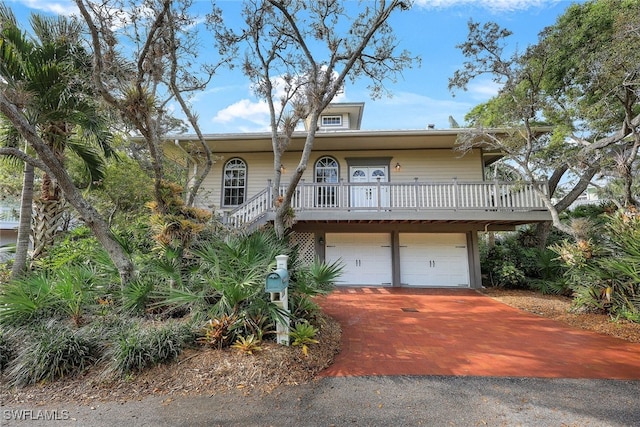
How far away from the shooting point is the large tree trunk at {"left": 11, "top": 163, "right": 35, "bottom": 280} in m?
5.32

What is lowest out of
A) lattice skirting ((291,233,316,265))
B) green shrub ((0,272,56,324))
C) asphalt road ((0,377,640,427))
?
asphalt road ((0,377,640,427))

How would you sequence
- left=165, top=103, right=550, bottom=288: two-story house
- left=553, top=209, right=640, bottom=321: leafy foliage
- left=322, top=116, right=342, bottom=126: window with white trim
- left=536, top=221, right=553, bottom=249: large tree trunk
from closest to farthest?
left=553, top=209, right=640, bottom=321: leafy foliage
left=165, top=103, right=550, bottom=288: two-story house
left=536, top=221, right=553, bottom=249: large tree trunk
left=322, top=116, right=342, bottom=126: window with white trim

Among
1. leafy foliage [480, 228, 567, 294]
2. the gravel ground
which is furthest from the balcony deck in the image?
the gravel ground

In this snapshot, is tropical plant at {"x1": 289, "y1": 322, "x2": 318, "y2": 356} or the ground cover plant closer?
the ground cover plant

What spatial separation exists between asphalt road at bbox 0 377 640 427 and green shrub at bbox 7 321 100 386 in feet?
1.61

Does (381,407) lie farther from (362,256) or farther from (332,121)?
(332,121)

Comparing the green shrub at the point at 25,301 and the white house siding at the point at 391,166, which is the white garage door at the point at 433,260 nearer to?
the white house siding at the point at 391,166

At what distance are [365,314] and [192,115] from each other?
6468 mm

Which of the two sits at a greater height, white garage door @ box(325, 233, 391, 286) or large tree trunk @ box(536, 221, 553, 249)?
large tree trunk @ box(536, 221, 553, 249)

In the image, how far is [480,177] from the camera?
11109mm

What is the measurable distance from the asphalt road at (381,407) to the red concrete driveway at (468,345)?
0.38m

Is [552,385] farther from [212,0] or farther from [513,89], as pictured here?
[212,0]

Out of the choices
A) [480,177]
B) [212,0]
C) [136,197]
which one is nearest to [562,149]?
[480,177]

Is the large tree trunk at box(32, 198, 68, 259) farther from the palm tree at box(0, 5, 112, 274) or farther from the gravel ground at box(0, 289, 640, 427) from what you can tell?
the gravel ground at box(0, 289, 640, 427)
